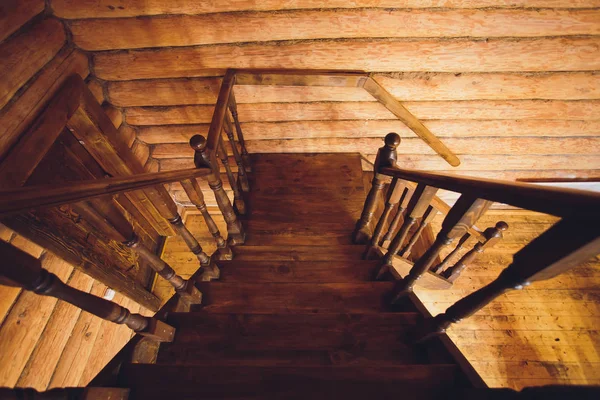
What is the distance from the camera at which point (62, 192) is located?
0.84 m

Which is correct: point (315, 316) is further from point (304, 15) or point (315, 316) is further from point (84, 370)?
point (84, 370)

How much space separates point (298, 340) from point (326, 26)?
2.54 meters

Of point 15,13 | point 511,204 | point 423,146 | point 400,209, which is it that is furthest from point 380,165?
point 15,13

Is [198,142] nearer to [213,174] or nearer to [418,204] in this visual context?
[213,174]

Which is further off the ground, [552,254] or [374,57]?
[374,57]

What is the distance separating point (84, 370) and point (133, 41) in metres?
3.35

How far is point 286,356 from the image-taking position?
1451 millimetres

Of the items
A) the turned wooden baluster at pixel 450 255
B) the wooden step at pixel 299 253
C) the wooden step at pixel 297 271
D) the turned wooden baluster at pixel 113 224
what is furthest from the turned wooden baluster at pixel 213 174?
the turned wooden baluster at pixel 450 255

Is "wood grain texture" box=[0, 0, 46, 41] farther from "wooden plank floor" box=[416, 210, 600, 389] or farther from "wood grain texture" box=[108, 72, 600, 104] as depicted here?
"wooden plank floor" box=[416, 210, 600, 389]

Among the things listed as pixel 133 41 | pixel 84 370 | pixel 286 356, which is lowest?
pixel 84 370

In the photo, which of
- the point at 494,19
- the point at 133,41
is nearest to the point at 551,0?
the point at 494,19

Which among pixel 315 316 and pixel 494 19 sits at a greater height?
A: pixel 494 19

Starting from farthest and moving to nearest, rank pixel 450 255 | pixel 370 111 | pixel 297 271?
pixel 370 111 → pixel 450 255 → pixel 297 271

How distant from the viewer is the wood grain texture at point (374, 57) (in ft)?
7.82
